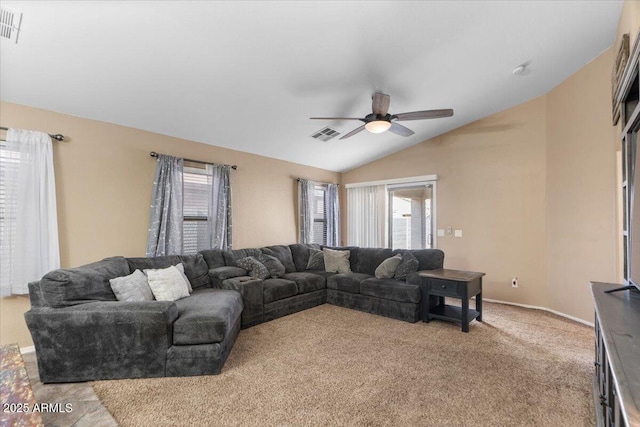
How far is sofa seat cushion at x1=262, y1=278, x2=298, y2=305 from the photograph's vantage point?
12.4 ft

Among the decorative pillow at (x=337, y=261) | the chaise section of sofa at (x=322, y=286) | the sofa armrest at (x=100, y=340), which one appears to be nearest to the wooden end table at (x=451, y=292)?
the chaise section of sofa at (x=322, y=286)

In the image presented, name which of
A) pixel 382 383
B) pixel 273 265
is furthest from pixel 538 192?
pixel 273 265

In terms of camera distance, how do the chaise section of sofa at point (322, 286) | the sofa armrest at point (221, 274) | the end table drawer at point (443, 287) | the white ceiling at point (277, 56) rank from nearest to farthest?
the white ceiling at point (277, 56) < the end table drawer at point (443, 287) < the chaise section of sofa at point (322, 286) < the sofa armrest at point (221, 274)

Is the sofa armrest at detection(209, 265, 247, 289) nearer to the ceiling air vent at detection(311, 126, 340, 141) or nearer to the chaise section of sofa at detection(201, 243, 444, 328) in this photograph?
the chaise section of sofa at detection(201, 243, 444, 328)

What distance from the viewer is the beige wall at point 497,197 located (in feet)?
14.1

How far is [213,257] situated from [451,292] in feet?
10.4

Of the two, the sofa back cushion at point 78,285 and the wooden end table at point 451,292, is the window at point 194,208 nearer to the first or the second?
the sofa back cushion at point 78,285

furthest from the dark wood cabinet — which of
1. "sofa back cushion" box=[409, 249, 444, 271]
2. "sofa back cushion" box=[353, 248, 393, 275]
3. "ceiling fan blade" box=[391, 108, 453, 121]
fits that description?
"sofa back cushion" box=[353, 248, 393, 275]

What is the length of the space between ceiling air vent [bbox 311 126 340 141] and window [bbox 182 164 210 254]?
1845 mm

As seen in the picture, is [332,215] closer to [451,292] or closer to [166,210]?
[451,292]

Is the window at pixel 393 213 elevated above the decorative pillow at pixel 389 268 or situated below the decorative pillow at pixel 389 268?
above

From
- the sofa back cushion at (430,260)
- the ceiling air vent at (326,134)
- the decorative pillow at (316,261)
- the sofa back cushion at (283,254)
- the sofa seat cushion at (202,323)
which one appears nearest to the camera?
the sofa seat cushion at (202,323)

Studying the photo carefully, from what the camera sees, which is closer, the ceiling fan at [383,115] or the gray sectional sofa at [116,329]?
the gray sectional sofa at [116,329]

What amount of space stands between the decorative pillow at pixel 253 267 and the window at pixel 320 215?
7.12ft
